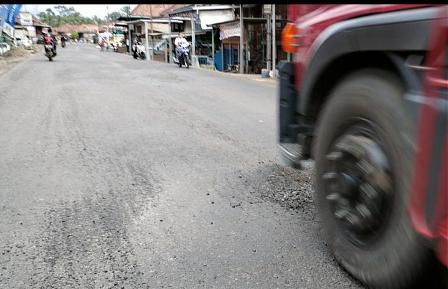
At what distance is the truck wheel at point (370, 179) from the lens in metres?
2.24

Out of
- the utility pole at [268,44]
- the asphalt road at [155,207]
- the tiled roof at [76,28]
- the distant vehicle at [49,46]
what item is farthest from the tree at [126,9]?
the tiled roof at [76,28]

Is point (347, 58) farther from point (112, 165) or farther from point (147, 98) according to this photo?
point (147, 98)

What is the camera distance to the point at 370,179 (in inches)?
97.4

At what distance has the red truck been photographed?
197 centimetres

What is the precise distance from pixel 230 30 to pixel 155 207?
63.6 ft

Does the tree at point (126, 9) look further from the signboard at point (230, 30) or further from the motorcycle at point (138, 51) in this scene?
the signboard at point (230, 30)

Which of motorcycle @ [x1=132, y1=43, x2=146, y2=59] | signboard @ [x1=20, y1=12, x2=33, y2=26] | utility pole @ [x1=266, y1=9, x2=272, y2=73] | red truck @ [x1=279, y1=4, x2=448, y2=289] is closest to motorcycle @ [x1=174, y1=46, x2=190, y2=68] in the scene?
utility pole @ [x1=266, y1=9, x2=272, y2=73]

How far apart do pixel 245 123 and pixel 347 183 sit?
5.23 m

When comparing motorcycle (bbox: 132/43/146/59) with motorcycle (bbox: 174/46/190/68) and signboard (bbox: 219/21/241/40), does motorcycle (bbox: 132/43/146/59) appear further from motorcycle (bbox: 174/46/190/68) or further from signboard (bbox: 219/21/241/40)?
signboard (bbox: 219/21/241/40)

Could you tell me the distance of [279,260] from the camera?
311 centimetres

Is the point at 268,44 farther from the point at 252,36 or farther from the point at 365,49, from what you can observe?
the point at 365,49

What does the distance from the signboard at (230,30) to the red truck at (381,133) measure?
18.6 m

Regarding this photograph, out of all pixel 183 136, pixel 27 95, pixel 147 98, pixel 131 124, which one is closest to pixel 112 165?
pixel 183 136

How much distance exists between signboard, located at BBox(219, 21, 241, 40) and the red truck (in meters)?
18.6
